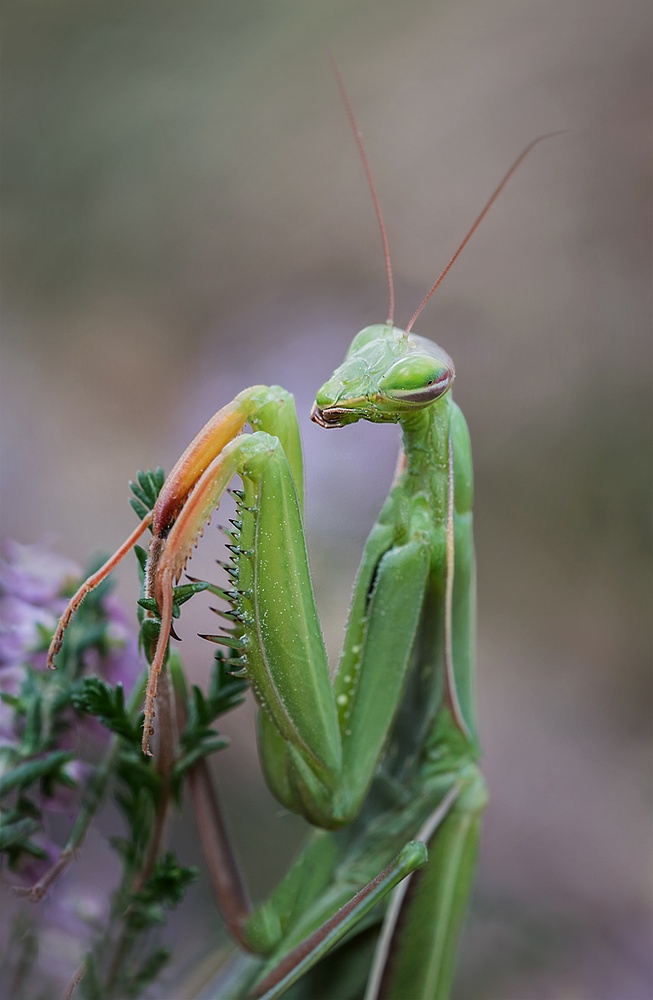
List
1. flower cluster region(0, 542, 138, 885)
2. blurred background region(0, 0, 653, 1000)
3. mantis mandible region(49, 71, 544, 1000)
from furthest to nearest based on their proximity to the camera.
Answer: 1. blurred background region(0, 0, 653, 1000)
2. flower cluster region(0, 542, 138, 885)
3. mantis mandible region(49, 71, 544, 1000)

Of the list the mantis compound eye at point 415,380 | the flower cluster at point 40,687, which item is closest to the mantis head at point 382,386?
the mantis compound eye at point 415,380

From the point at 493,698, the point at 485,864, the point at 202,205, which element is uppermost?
the point at 202,205

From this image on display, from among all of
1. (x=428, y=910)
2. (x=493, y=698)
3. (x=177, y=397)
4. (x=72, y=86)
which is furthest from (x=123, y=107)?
(x=428, y=910)

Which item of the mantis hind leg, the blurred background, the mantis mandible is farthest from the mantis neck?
the blurred background

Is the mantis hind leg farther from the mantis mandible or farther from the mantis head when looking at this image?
the mantis head

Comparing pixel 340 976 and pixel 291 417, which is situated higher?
pixel 291 417

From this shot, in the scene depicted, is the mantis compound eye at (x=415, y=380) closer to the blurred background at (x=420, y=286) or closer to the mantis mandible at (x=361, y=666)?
the mantis mandible at (x=361, y=666)

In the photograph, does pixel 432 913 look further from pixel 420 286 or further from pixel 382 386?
pixel 420 286

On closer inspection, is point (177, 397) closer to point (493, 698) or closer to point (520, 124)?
point (493, 698)
